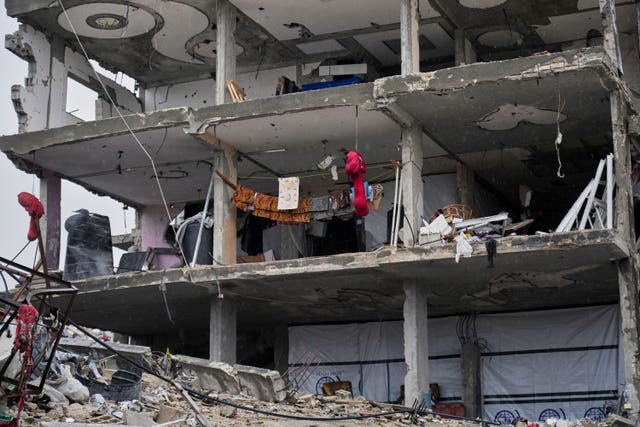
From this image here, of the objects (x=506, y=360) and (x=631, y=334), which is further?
(x=506, y=360)

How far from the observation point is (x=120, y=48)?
25.7 meters

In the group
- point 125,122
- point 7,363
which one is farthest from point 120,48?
point 7,363

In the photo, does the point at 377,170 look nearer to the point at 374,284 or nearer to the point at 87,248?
the point at 374,284

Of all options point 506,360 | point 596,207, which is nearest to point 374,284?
point 506,360

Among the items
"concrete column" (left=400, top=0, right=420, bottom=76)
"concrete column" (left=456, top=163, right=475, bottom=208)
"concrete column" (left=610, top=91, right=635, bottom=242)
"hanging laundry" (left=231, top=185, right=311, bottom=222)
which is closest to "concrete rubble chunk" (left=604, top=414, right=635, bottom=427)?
"concrete column" (left=610, top=91, right=635, bottom=242)

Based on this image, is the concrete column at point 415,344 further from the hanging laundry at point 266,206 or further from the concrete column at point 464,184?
the concrete column at point 464,184

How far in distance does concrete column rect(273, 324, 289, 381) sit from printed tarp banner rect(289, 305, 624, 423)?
0.54m

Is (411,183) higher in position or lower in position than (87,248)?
higher

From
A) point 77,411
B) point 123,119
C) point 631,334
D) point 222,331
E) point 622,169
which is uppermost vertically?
point 123,119

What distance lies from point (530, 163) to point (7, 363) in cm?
1476

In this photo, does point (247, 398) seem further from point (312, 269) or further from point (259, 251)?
point (259, 251)

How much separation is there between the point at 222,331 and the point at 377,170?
4996mm

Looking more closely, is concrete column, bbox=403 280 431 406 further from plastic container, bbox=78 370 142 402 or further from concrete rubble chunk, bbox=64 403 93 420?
concrete rubble chunk, bbox=64 403 93 420

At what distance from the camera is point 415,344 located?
2078 centimetres
